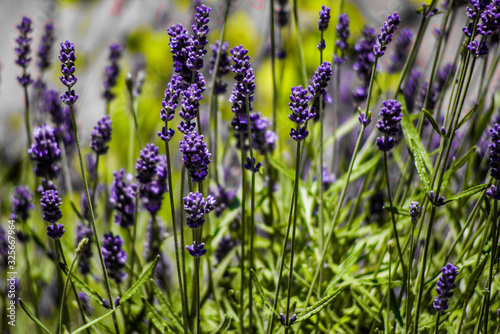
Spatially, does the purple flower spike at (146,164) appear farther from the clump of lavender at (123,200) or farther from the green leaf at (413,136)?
the green leaf at (413,136)

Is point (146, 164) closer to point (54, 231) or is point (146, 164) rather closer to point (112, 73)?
point (54, 231)

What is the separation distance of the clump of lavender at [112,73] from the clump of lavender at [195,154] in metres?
0.48

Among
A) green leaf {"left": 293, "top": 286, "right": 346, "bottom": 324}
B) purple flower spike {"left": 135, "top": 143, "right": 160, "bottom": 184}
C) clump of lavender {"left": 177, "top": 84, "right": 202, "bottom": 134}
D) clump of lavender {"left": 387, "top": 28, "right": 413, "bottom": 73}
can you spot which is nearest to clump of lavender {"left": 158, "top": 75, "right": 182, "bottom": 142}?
clump of lavender {"left": 177, "top": 84, "right": 202, "bottom": 134}

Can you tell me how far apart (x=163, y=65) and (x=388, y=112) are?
4.97ft

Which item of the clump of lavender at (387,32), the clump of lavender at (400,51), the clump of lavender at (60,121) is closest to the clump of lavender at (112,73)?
the clump of lavender at (60,121)

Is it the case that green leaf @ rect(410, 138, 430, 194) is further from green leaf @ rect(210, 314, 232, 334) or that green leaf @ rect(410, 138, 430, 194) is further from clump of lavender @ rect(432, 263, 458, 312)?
green leaf @ rect(210, 314, 232, 334)

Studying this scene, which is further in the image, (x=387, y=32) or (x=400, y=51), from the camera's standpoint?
(x=400, y=51)

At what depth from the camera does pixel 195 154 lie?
1.52 feet

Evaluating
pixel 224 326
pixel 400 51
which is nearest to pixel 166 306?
pixel 224 326

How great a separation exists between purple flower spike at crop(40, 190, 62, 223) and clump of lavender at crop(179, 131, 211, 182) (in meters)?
0.18

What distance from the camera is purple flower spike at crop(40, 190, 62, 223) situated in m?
0.53

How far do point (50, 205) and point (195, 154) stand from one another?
203 mm

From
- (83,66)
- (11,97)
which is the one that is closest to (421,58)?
(83,66)

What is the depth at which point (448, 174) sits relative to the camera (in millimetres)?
557
